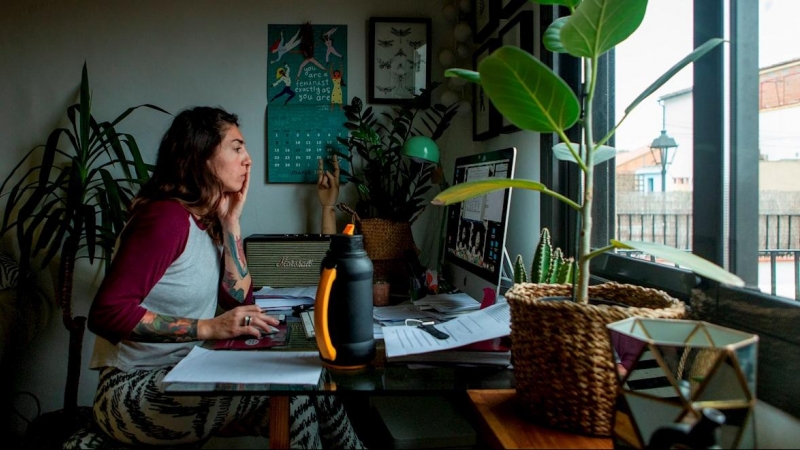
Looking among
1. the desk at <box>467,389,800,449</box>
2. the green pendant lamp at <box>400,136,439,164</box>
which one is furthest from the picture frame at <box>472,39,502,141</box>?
the desk at <box>467,389,800,449</box>

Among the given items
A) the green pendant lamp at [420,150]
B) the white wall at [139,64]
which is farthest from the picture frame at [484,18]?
the green pendant lamp at [420,150]

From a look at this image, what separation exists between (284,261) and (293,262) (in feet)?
0.13

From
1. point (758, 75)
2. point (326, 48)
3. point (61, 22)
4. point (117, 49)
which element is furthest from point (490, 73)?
point (61, 22)

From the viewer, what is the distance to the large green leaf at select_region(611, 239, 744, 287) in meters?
0.66

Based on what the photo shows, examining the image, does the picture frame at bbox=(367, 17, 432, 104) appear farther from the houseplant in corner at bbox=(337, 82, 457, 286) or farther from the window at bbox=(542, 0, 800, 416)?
the window at bbox=(542, 0, 800, 416)

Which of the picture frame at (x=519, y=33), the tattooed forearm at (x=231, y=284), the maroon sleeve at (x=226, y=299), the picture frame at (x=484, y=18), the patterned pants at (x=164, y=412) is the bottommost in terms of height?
the patterned pants at (x=164, y=412)

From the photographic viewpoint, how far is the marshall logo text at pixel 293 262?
2361 millimetres

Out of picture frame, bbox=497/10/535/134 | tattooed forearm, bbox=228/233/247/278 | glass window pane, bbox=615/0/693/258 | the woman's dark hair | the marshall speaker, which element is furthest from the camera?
the marshall speaker

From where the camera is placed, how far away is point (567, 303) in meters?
0.79

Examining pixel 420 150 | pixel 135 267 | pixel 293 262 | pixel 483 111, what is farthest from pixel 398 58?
pixel 135 267

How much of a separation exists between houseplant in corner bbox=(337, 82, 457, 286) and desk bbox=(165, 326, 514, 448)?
127cm

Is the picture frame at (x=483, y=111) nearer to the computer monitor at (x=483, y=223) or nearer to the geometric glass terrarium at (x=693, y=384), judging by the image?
the computer monitor at (x=483, y=223)

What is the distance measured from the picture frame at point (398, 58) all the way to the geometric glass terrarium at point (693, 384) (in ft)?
7.28

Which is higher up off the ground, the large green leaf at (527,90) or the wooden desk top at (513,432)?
the large green leaf at (527,90)
